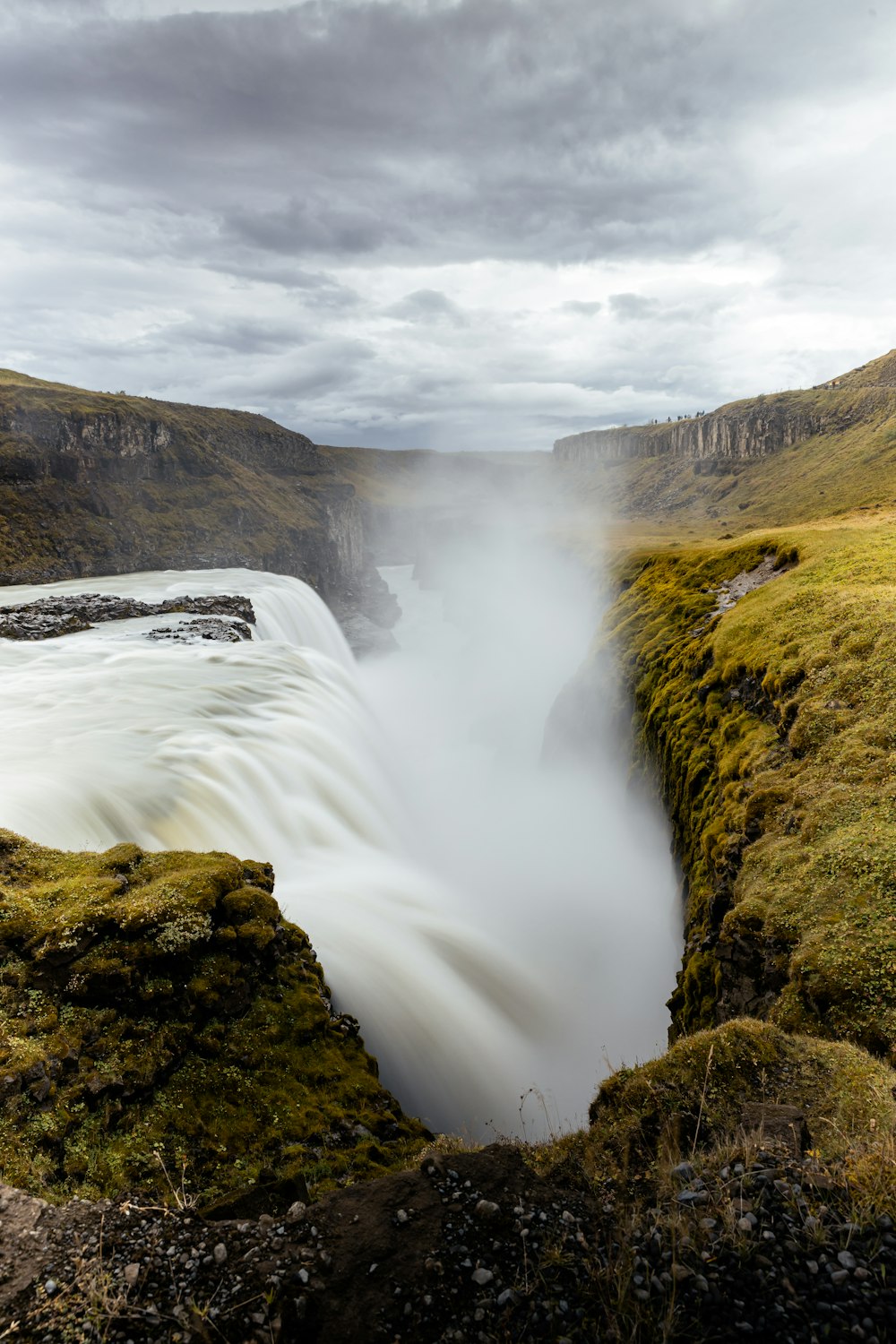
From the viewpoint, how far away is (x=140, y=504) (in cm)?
13112

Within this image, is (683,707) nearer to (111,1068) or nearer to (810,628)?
(810,628)

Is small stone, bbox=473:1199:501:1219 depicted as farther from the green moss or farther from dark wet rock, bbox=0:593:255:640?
dark wet rock, bbox=0:593:255:640

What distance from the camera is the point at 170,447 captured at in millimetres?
149500

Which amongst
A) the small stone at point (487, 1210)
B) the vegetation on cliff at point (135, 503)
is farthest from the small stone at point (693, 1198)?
the vegetation on cliff at point (135, 503)

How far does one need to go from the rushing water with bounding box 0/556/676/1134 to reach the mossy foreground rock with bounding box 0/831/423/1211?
3488 millimetres

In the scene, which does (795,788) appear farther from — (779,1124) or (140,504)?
(140,504)

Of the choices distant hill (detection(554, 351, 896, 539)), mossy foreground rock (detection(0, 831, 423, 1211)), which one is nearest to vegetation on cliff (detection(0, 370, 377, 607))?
distant hill (detection(554, 351, 896, 539))

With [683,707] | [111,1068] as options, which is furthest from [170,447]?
[111,1068]

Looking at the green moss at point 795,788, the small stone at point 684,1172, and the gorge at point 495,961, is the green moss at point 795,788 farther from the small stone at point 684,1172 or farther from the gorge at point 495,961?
the small stone at point 684,1172

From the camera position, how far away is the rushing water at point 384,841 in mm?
16125

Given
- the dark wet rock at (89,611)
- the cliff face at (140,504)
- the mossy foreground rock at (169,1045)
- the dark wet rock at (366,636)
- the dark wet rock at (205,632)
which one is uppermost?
the cliff face at (140,504)

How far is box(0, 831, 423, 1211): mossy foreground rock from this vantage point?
812cm

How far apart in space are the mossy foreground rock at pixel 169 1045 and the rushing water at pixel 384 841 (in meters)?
3.49

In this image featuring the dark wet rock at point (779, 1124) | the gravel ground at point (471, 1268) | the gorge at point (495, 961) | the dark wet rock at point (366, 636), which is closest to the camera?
the gravel ground at point (471, 1268)
